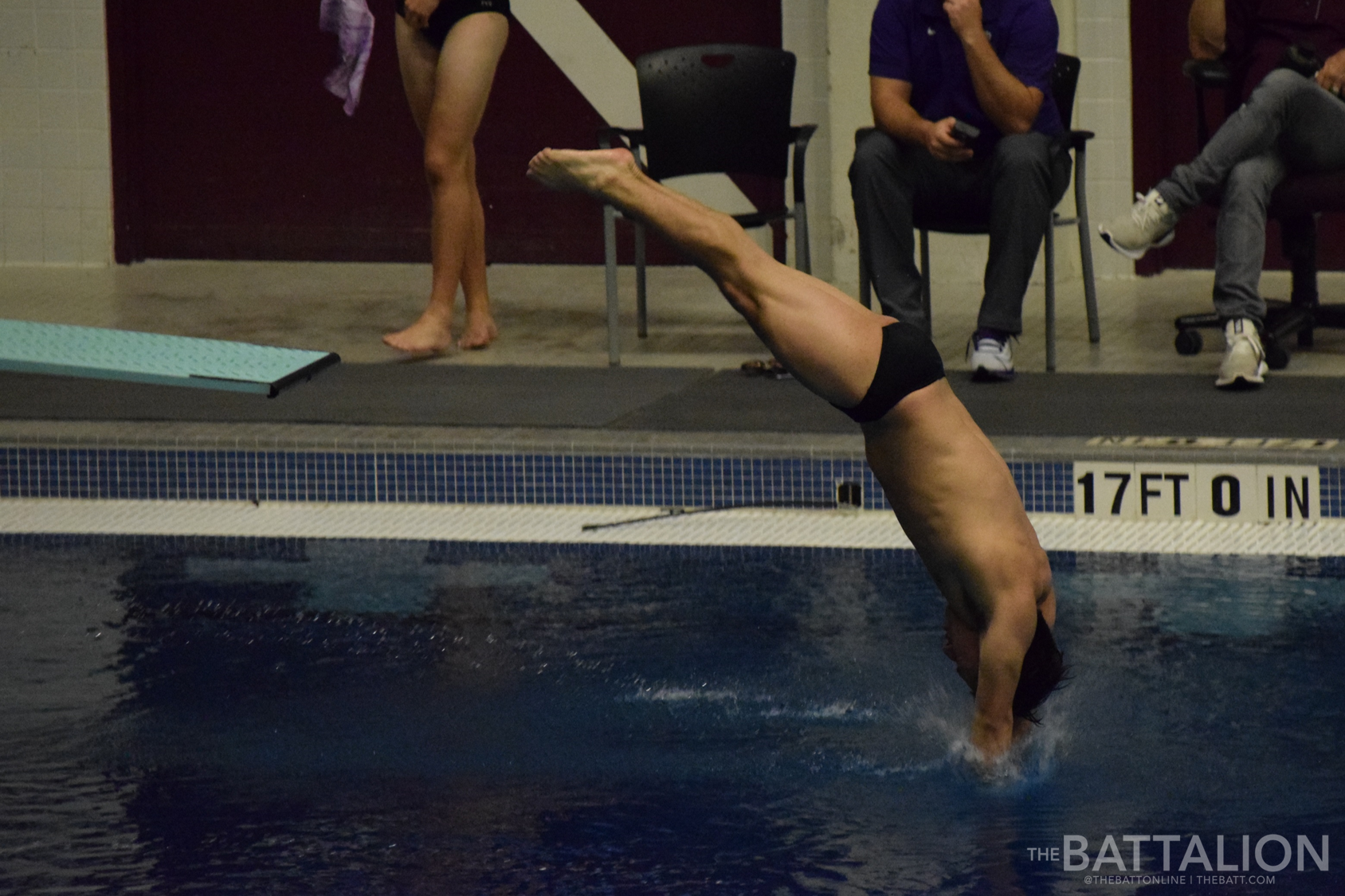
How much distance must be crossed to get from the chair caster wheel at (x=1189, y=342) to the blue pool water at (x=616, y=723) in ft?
4.41

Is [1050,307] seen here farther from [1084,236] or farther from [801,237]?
[801,237]

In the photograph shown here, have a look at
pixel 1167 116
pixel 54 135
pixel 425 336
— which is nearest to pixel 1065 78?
pixel 1167 116

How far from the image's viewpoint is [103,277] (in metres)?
7.02

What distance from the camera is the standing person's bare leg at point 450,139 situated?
512cm

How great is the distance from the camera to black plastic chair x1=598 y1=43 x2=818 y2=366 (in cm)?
546

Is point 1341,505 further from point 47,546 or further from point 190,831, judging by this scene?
point 47,546

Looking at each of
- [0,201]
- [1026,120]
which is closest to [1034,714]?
[1026,120]

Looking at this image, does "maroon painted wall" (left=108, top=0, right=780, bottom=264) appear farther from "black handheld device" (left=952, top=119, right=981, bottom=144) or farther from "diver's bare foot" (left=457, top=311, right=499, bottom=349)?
"black handheld device" (left=952, top=119, right=981, bottom=144)

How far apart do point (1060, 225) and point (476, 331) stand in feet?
5.49

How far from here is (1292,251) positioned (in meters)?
5.38

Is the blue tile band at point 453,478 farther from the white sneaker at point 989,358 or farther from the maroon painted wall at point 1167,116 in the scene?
the maroon painted wall at point 1167,116

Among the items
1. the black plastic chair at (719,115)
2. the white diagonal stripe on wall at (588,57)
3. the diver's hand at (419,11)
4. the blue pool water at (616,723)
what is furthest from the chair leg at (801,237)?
the white diagonal stripe on wall at (588,57)

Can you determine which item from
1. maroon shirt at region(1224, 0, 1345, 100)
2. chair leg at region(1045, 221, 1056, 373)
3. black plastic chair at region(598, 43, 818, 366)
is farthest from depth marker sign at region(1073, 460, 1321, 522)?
maroon shirt at region(1224, 0, 1345, 100)

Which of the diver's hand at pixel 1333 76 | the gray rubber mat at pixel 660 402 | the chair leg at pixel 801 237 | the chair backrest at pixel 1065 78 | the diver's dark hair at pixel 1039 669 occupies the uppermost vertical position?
the chair backrest at pixel 1065 78
